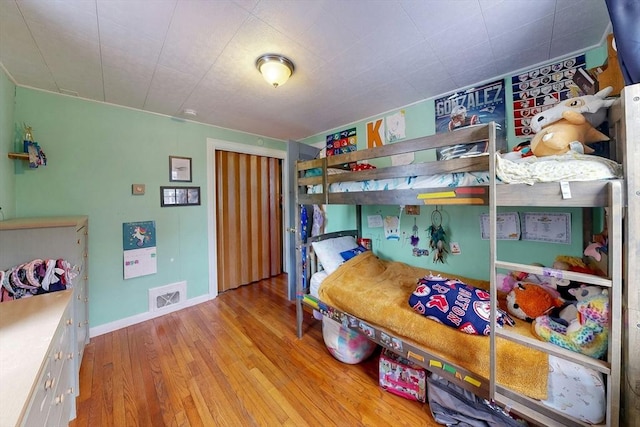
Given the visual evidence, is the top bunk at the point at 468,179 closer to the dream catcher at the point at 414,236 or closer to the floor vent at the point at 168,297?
the dream catcher at the point at 414,236

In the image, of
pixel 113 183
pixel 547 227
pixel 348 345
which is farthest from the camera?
pixel 113 183

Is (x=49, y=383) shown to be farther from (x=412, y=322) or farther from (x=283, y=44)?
(x=283, y=44)

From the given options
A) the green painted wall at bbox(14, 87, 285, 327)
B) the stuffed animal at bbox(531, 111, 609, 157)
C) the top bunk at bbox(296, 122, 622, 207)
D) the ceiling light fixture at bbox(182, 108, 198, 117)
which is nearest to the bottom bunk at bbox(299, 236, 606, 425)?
the top bunk at bbox(296, 122, 622, 207)

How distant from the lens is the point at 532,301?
1.29 metres

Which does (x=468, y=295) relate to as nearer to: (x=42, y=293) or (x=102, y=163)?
(x=42, y=293)

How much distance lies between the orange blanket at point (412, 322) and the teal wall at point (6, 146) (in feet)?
8.21

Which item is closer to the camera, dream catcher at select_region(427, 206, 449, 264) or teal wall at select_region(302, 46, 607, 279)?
teal wall at select_region(302, 46, 607, 279)

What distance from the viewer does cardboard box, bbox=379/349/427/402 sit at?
149 centimetres

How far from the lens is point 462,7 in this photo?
3.94ft

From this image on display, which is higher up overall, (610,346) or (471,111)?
(471,111)

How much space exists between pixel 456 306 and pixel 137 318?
309 centimetres

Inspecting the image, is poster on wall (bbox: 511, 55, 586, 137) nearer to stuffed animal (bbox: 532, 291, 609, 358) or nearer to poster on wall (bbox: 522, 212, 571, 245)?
poster on wall (bbox: 522, 212, 571, 245)

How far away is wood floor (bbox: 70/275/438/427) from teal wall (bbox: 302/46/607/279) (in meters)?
1.09

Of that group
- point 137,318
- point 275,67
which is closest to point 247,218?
point 137,318
